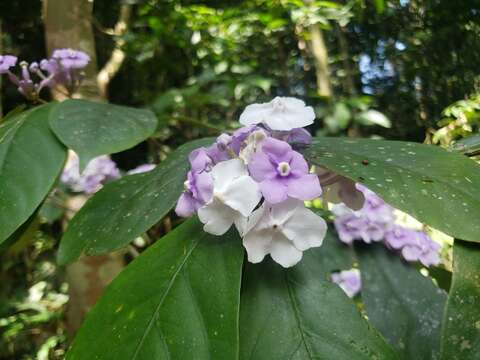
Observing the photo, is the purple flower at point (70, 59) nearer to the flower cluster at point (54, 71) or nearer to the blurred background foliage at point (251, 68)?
the flower cluster at point (54, 71)

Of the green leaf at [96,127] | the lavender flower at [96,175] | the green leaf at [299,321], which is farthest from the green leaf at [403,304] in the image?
the lavender flower at [96,175]

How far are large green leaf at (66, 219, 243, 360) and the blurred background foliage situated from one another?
4.40ft

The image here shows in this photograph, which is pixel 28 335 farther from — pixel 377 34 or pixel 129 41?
pixel 377 34

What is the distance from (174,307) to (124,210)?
0.18 m

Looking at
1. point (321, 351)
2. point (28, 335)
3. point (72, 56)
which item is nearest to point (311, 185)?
point (321, 351)

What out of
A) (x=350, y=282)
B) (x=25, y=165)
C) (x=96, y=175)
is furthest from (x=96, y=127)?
(x=350, y=282)

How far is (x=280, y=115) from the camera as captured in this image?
0.52 meters

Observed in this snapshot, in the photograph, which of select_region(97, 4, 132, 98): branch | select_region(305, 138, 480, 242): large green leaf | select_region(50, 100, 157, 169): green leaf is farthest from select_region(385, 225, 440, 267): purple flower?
select_region(97, 4, 132, 98): branch

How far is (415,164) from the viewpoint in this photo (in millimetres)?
500

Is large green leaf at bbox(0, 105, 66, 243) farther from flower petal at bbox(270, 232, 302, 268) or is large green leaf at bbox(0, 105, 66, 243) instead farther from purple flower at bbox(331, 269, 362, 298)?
purple flower at bbox(331, 269, 362, 298)

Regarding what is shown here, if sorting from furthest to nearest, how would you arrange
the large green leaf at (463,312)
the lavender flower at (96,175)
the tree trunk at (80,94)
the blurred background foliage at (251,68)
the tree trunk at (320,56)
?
the tree trunk at (320,56)
the blurred background foliage at (251,68)
the lavender flower at (96,175)
the tree trunk at (80,94)
the large green leaf at (463,312)

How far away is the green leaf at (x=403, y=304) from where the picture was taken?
22.0 inches

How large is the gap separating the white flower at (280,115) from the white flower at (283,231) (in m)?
0.10

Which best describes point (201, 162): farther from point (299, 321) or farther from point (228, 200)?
point (299, 321)
